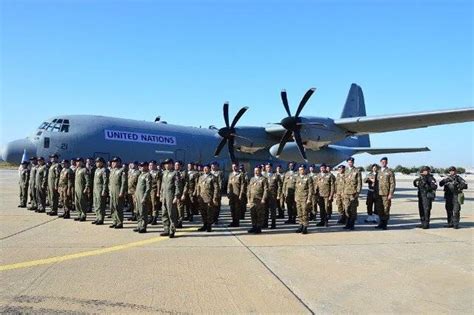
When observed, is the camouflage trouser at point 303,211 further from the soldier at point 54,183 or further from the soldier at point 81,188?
the soldier at point 54,183

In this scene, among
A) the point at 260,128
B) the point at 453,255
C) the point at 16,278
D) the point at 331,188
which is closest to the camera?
the point at 16,278

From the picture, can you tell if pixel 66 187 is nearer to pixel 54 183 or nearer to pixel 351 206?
pixel 54 183

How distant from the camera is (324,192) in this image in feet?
39.8

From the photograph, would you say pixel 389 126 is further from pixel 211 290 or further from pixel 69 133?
pixel 211 290

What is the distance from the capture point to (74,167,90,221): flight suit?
1173cm

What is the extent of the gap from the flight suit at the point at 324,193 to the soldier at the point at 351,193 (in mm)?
519

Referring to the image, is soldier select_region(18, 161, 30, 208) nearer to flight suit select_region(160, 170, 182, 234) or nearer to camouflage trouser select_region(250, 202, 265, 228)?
flight suit select_region(160, 170, 182, 234)

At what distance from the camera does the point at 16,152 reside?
50.2 feet

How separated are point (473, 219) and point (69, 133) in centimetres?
1441

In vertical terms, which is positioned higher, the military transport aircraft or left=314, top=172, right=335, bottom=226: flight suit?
the military transport aircraft

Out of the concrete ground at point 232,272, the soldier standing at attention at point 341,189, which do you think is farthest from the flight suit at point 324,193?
the concrete ground at point 232,272

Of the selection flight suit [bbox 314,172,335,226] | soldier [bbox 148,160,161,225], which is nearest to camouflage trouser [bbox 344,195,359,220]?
flight suit [bbox 314,172,335,226]

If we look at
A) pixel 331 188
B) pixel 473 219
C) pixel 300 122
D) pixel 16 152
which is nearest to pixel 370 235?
pixel 331 188

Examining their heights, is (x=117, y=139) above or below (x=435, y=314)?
above
